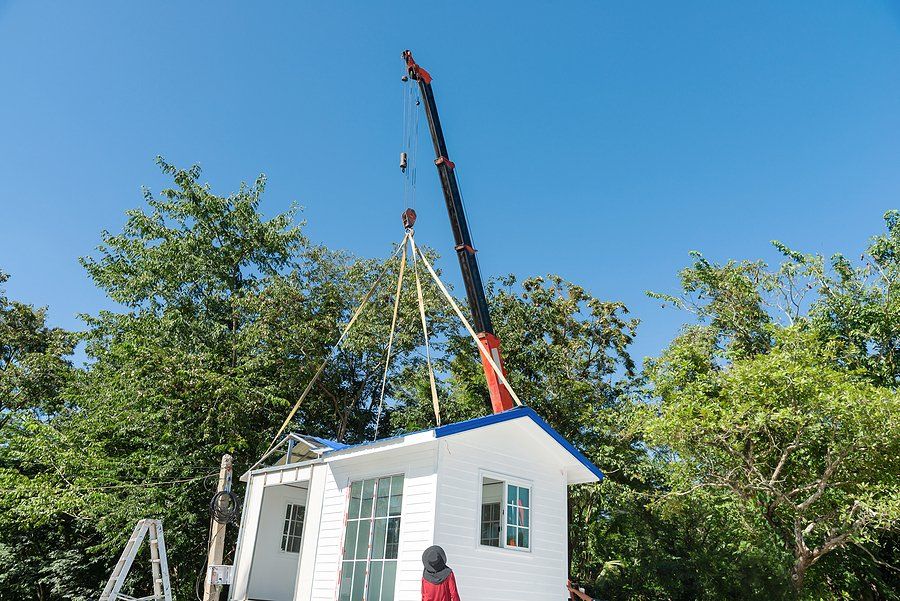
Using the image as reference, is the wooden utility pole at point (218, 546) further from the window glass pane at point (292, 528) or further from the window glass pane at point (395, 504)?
the window glass pane at point (395, 504)

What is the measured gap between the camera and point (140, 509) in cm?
1766

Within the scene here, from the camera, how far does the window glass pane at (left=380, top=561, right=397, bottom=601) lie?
873 centimetres

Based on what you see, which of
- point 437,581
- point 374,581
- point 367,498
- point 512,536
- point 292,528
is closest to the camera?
point 437,581

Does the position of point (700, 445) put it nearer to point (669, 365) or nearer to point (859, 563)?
point (669, 365)

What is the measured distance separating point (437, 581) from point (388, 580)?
2746 millimetres

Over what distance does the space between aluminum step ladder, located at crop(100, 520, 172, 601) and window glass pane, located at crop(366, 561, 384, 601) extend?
2.93 meters

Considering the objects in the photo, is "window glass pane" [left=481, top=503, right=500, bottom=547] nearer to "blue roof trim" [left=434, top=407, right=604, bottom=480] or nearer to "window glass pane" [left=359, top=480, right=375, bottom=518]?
"blue roof trim" [left=434, top=407, right=604, bottom=480]

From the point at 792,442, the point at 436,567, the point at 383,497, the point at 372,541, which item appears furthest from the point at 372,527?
the point at 792,442

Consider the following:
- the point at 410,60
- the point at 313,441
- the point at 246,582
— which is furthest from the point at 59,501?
the point at 410,60

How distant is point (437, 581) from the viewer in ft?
21.1

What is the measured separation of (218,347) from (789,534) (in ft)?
61.6

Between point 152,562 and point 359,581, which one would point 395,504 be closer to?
point 359,581

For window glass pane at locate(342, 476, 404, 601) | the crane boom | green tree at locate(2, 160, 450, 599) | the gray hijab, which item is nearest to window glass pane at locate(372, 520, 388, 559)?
window glass pane at locate(342, 476, 404, 601)

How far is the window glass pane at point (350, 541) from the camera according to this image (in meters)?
9.51
